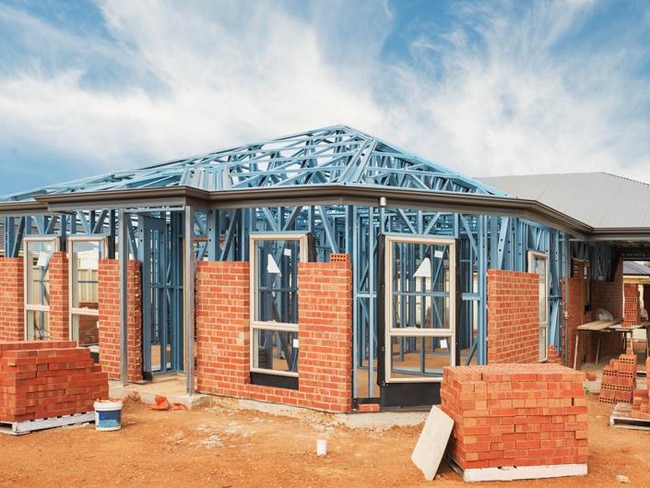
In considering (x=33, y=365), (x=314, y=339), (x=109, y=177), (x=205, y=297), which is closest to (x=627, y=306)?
(x=314, y=339)

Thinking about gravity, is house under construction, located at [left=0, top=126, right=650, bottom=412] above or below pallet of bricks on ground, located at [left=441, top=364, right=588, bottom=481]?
above

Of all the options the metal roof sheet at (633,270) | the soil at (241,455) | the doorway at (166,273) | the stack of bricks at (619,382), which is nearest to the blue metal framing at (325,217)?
the doorway at (166,273)

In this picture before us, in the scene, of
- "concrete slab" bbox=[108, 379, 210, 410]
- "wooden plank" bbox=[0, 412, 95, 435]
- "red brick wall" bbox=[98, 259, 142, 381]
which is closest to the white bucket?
"concrete slab" bbox=[108, 379, 210, 410]

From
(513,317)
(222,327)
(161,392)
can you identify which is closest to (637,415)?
(513,317)

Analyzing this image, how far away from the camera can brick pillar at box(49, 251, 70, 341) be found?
37.8ft

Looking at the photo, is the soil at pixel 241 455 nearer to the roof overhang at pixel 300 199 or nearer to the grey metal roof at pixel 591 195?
the roof overhang at pixel 300 199

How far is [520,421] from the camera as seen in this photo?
6676 mm

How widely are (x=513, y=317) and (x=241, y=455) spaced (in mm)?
5115

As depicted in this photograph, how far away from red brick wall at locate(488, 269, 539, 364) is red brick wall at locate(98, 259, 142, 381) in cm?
575

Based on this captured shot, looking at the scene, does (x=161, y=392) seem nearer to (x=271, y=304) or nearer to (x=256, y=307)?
(x=256, y=307)

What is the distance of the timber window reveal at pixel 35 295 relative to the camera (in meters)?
12.5

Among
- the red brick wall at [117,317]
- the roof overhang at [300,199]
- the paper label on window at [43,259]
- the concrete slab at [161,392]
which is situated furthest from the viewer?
the paper label on window at [43,259]

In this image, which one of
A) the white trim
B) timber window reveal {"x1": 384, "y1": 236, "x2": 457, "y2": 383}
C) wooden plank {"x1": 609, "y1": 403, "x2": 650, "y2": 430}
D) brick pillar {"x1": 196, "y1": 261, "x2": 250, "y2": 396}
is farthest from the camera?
the white trim

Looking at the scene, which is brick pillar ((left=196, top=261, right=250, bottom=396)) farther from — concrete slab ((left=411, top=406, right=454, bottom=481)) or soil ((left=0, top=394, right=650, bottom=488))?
concrete slab ((left=411, top=406, right=454, bottom=481))
